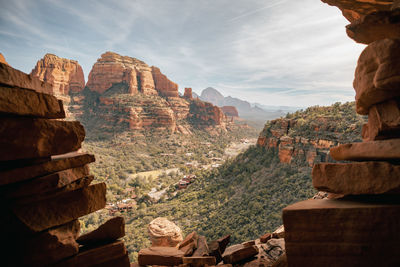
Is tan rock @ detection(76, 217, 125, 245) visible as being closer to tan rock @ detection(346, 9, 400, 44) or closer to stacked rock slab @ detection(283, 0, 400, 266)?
stacked rock slab @ detection(283, 0, 400, 266)

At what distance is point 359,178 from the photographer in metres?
2.83

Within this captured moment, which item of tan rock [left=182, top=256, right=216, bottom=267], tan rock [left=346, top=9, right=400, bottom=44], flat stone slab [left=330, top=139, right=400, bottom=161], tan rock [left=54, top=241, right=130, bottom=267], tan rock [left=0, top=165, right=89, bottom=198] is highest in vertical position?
tan rock [left=346, top=9, right=400, bottom=44]

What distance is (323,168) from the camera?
314cm

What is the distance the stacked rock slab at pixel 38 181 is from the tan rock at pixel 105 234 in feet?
1.15

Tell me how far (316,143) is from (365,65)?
1840 cm

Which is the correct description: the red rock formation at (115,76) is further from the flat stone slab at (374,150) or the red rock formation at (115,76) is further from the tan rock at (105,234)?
the flat stone slab at (374,150)

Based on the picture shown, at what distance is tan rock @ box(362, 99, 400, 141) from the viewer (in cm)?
293

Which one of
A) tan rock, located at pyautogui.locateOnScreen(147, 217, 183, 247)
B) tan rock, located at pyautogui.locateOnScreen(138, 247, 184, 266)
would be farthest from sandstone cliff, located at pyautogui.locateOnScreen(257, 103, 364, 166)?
tan rock, located at pyautogui.locateOnScreen(138, 247, 184, 266)

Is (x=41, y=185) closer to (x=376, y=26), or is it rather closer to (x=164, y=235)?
(x=376, y=26)

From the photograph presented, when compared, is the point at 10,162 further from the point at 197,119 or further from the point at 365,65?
the point at 197,119

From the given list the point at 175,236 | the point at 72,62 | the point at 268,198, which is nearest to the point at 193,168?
the point at 268,198

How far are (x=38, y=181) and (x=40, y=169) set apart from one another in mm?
181

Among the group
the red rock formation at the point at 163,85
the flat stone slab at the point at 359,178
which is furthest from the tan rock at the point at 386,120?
the red rock formation at the point at 163,85

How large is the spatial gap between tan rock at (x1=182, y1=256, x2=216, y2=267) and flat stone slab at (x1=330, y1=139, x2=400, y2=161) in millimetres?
3958
